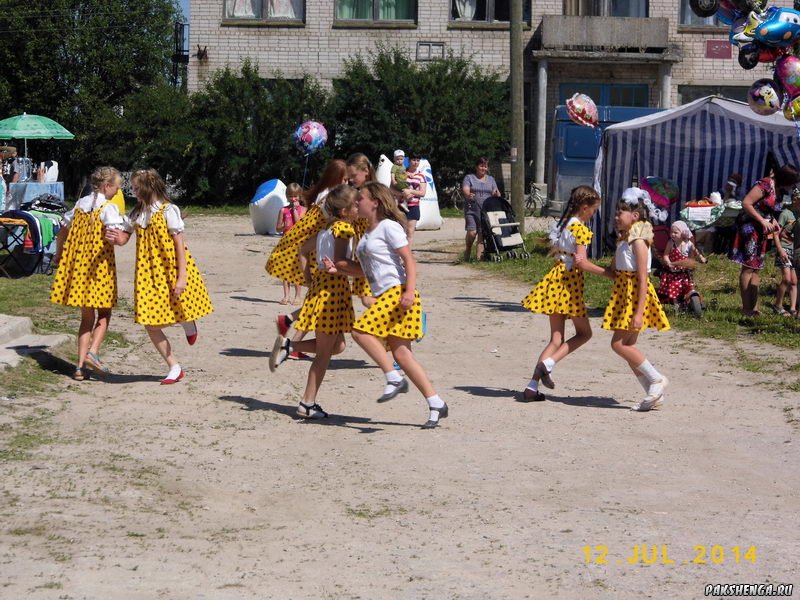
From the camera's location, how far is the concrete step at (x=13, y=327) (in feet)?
Answer: 32.8

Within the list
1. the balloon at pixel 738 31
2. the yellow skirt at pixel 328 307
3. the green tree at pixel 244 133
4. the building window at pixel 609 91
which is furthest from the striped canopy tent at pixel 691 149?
the building window at pixel 609 91

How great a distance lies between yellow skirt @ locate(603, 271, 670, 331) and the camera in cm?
845

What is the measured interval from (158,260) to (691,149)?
38.1 ft

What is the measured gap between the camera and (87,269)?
356 inches

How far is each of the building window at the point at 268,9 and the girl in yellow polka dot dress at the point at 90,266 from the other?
81.9 feet

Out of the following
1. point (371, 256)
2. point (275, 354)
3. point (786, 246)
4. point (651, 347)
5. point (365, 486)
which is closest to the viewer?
point (365, 486)

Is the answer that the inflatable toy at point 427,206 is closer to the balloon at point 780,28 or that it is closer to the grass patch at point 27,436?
the balloon at point 780,28

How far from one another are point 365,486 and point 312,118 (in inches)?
1027

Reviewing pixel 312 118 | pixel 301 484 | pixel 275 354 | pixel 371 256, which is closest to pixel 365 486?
pixel 301 484

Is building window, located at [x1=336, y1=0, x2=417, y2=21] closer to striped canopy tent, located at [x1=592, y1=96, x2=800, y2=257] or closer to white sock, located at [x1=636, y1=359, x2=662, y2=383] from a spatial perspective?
striped canopy tent, located at [x1=592, y1=96, x2=800, y2=257]

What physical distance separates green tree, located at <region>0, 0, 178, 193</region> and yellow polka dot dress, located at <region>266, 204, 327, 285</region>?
2723 cm

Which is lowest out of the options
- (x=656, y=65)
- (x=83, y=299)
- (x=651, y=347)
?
(x=651, y=347)

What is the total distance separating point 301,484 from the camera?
6570mm

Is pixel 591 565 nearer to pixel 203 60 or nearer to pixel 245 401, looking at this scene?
pixel 245 401
